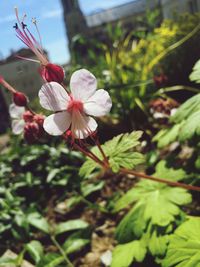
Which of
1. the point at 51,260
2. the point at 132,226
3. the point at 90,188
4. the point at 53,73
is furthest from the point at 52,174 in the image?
the point at 53,73

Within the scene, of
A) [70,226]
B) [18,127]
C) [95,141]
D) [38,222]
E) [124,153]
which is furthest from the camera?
[38,222]

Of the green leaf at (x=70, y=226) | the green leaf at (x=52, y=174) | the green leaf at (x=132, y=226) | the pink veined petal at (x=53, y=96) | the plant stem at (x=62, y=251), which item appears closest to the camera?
the pink veined petal at (x=53, y=96)

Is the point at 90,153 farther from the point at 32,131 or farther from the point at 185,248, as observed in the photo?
the point at 185,248

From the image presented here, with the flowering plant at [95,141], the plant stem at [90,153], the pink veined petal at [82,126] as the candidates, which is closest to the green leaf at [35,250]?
the flowering plant at [95,141]

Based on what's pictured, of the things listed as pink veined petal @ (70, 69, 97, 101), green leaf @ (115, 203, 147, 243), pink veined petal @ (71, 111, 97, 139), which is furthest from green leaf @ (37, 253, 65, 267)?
pink veined petal @ (70, 69, 97, 101)

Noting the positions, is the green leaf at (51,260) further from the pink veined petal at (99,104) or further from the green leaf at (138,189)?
the pink veined petal at (99,104)

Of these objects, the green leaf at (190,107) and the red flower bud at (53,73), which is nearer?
the red flower bud at (53,73)

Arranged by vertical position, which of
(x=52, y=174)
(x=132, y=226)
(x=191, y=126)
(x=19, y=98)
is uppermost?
(x=19, y=98)
